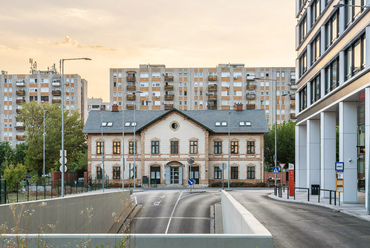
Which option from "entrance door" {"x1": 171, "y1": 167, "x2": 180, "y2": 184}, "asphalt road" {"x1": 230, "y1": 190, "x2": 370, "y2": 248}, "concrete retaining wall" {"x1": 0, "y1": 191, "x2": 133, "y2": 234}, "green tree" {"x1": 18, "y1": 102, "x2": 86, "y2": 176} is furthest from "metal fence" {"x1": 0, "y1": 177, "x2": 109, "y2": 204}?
"green tree" {"x1": 18, "y1": 102, "x2": 86, "y2": 176}

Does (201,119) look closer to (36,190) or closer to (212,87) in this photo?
(36,190)

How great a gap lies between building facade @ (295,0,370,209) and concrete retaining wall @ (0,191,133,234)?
12.0 m

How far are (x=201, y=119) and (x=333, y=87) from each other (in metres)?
36.9

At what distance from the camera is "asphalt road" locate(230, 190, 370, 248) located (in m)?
13.8

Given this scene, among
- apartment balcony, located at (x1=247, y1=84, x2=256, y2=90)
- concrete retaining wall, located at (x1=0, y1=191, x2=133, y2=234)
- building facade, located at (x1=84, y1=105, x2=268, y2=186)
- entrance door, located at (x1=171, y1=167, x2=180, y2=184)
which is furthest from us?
apartment balcony, located at (x1=247, y1=84, x2=256, y2=90)

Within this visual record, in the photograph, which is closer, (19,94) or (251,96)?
(251,96)

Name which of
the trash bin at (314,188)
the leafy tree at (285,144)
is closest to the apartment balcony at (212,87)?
the leafy tree at (285,144)

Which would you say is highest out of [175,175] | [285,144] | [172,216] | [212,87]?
[212,87]

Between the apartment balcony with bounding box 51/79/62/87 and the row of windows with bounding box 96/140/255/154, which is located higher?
the apartment balcony with bounding box 51/79/62/87

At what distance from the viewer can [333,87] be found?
3244 centimetres

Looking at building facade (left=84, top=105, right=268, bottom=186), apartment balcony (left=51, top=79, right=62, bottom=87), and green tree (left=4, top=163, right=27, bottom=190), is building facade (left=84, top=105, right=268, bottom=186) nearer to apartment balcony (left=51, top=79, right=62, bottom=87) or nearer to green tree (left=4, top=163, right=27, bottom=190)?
green tree (left=4, top=163, right=27, bottom=190)

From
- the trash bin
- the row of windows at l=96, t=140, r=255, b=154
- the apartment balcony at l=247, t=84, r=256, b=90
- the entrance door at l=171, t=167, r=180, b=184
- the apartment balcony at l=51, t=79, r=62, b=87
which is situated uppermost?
the apartment balcony at l=51, t=79, r=62, b=87

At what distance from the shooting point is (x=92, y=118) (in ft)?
225

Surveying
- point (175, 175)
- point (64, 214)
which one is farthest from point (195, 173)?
point (64, 214)
